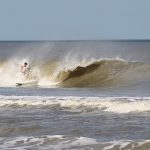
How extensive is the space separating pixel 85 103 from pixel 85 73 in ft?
50.2

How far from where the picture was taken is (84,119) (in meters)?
16.4

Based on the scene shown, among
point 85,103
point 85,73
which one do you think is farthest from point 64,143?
point 85,73

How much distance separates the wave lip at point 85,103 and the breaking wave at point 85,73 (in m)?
10.2

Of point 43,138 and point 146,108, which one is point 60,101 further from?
point 43,138

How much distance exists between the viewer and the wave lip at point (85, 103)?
18.4m

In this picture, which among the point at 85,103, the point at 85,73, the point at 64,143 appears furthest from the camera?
the point at 85,73

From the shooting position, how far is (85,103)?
781 inches

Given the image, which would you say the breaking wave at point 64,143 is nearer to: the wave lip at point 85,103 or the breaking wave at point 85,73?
the wave lip at point 85,103

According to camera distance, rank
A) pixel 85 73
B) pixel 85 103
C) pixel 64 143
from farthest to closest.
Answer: pixel 85 73, pixel 85 103, pixel 64 143

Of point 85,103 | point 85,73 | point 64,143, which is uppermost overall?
point 85,73

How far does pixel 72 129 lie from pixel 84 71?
20894mm

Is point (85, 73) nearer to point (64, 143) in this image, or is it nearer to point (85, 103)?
point (85, 103)

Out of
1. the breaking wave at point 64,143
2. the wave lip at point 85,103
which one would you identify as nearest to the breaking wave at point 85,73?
the wave lip at point 85,103

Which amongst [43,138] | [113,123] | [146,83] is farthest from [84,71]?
[43,138]
